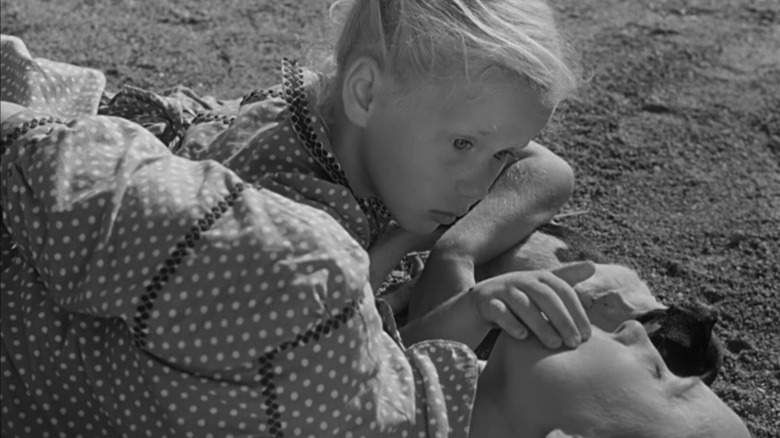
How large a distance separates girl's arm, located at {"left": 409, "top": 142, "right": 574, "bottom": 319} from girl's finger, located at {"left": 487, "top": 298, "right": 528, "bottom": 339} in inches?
18.7

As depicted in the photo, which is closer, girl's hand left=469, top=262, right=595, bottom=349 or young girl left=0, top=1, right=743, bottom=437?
young girl left=0, top=1, right=743, bottom=437

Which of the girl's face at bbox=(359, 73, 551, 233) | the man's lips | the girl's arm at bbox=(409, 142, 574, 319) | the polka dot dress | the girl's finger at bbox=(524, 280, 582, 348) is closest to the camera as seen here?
the polka dot dress

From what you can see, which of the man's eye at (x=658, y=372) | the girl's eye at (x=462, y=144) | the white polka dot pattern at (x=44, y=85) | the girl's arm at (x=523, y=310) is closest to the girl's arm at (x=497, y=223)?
the girl's arm at (x=523, y=310)

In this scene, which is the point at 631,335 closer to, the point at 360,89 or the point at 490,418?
the point at 490,418

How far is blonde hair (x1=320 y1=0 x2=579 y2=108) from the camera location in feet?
7.93

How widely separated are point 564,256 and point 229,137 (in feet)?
3.11

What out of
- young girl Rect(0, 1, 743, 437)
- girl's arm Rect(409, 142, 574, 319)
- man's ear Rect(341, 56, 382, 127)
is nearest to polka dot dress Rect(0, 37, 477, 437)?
young girl Rect(0, 1, 743, 437)

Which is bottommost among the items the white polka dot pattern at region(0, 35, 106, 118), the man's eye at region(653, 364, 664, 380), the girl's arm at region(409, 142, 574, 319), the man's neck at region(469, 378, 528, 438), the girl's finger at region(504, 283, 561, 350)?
the girl's arm at region(409, 142, 574, 319)

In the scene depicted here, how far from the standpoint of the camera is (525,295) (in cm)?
226

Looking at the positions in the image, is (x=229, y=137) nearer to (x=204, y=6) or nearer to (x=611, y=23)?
(x=204, y=6)

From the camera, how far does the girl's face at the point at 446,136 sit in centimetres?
241

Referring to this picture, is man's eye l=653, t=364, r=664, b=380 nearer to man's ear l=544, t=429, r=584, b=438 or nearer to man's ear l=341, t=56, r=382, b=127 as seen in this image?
man's ear l=544, t=429, r=584, b=438

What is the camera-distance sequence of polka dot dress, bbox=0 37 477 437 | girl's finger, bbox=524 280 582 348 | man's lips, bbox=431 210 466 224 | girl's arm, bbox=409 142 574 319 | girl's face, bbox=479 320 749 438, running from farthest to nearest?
girl's arm, bbox=409 142 574 319, man's lips, bbox=431 210 466 224, girl's finger, bbox=524 280 582 348, girl's face, bbox=479 320 749 438, polka dot dress, bbox=0 37 477 437

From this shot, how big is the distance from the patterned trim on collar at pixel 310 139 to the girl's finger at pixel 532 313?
0.46 meters
